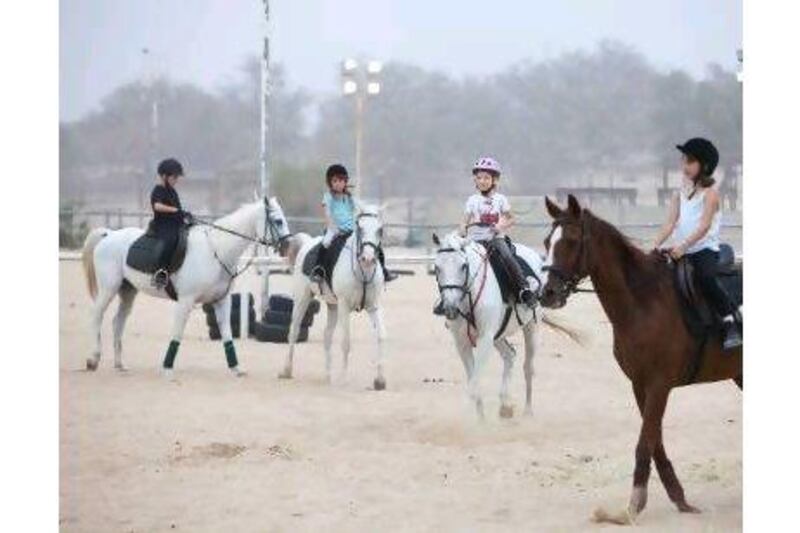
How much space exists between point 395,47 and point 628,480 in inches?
85.3

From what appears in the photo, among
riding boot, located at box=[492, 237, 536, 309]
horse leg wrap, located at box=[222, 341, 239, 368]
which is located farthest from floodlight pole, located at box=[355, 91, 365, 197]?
riding boot, located at box=[492, 237, 536, 309]

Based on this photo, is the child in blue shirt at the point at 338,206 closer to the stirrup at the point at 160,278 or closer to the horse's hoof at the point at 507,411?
the stirrup at the point at 160,278

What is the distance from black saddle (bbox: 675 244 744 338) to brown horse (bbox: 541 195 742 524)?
0.03 metres

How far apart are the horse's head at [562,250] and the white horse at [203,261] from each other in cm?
367

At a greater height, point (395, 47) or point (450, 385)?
point (395, 47)

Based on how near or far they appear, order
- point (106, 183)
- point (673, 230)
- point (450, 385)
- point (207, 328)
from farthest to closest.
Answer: point (207, 328) → point (450, 385) → point (106, 183) → point (673, 230)

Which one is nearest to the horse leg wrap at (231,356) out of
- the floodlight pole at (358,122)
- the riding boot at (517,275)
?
the floodlight pole at (358,122)

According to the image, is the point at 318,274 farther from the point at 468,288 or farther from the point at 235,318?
the point at 235,318

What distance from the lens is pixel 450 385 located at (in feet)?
29.3

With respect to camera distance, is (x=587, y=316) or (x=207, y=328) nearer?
(x=587, y=316)

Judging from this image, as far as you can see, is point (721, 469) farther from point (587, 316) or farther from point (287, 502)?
point (587, 316)

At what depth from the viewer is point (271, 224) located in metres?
9.16
